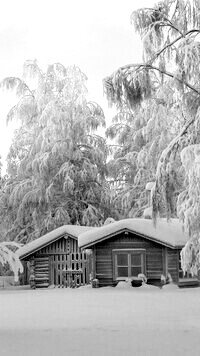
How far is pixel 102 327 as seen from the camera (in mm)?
13258

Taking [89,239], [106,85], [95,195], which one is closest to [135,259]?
[89,239]

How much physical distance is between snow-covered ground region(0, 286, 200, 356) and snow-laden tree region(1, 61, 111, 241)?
14627 millimetres

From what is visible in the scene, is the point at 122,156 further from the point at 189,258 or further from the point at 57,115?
the point at 189,258

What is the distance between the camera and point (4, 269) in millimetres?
40219

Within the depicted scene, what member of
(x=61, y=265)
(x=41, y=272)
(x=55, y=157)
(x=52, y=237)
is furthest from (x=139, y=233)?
(x=55, y=157)

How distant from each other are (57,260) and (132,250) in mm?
4984

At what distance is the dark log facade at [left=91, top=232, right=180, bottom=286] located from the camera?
28.6 meters

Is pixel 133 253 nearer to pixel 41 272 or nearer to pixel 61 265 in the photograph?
pixel 61 265

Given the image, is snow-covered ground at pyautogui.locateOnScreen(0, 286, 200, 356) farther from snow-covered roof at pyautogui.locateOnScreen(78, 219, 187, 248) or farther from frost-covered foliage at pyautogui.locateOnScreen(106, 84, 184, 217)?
frost-covered foliage at pyautogui.locateOnScreen(106, 84, 184, 217)

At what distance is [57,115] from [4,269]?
11614 mm

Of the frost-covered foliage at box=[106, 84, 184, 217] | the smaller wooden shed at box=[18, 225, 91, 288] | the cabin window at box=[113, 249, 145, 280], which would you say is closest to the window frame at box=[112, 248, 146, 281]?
the cabin window at box=[113, 249, 145, 280]

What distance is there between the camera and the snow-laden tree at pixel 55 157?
1422 inches

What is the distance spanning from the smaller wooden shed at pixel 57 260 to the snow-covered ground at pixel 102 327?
928 centimetres

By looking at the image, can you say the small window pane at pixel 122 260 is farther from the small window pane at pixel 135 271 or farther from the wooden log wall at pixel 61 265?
the wooden log wall at pixel 61 265
